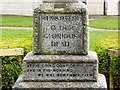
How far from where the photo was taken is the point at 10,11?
64.0ft

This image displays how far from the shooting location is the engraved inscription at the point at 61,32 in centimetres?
373

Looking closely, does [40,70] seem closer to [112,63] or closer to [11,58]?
[11,58]

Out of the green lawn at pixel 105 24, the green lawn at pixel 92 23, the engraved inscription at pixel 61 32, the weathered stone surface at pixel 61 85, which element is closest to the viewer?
the weathered stone surface at pixel 61 85

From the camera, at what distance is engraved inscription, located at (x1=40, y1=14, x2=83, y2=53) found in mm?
3730

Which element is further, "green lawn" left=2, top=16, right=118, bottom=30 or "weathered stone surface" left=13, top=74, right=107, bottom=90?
"green lawn" left=2, top=16, right=118, bottom=30

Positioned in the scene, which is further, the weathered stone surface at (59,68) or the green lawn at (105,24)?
the green lawn at (105,24)

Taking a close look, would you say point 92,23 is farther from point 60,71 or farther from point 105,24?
point 60,71

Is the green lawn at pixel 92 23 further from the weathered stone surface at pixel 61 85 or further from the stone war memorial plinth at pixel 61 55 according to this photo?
the weathered stone surface at pixel 61 85

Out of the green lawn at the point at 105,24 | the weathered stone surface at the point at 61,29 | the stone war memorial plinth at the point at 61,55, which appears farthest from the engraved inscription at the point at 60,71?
the green lawn at the point at 105,24

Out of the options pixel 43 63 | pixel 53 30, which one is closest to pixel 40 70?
pixel 43 63

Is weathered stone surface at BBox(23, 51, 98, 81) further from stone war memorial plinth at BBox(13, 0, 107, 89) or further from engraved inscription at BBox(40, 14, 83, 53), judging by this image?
engraved inscription at BBox(40, 14, 83, 53)

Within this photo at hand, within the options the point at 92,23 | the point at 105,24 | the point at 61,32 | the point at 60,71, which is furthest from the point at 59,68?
the point at 92,23

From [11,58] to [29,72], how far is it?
6.37 ft

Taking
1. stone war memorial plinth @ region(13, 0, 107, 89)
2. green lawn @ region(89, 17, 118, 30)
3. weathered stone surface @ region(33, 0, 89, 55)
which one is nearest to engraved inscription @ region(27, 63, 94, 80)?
stone war memorial plinth @ region(13, 0, 107, 89)
